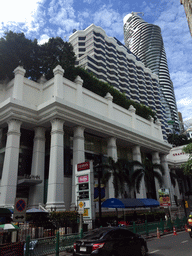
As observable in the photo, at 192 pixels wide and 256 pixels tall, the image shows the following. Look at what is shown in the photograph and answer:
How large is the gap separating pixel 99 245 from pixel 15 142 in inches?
735

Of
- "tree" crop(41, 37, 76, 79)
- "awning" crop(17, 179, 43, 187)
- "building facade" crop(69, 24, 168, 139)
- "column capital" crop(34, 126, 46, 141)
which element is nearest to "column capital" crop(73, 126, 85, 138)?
"column capital" crop(34, 126, 46, 141)

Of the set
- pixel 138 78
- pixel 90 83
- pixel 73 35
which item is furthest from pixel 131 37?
pixel 90 83

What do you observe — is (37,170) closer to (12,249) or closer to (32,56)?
(12,249)

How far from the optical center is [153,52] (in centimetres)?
17250

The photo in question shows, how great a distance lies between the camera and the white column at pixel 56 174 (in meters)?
22.0

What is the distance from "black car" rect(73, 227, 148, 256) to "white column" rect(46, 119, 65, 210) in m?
13.5

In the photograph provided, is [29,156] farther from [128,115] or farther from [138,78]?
[138,78]

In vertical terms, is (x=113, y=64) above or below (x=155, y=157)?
above

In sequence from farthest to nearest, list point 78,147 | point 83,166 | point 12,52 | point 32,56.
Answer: point 32,56 → point 12,52 → point 78,147 → point 83,166

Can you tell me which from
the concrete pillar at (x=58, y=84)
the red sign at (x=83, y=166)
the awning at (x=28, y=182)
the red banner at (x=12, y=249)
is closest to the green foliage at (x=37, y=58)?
the concrete pillar at (x=58, y=84)

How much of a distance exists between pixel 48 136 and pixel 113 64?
84933 mm

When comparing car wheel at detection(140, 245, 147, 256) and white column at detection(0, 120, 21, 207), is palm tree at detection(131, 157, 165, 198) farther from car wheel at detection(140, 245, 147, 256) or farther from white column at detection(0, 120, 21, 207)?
car wheel at detection(140, 245, 147, 256)

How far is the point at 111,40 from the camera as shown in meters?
111

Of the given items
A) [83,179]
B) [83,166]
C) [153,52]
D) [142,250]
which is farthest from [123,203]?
[153,52]
